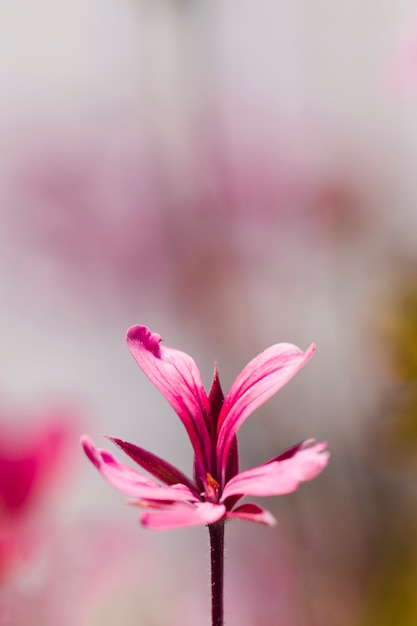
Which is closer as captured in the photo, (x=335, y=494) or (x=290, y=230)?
(x=335, y=494)

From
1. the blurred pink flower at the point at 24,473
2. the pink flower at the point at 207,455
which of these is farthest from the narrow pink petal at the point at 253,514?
the blurred pink flower at the point at 24,473

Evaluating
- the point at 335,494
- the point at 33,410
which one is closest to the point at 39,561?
the point at 33,410

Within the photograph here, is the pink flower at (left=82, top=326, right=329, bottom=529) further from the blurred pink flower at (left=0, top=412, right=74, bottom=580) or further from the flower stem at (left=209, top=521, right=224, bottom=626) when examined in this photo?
the blurred pink flower at (left=0, top=412, right=74, bottom=580)

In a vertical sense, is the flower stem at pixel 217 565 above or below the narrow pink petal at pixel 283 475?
below

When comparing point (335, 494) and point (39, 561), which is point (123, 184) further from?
point (39, 561)

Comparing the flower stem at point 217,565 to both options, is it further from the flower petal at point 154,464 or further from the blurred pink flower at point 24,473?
the blurred pink flower at point 24,473
